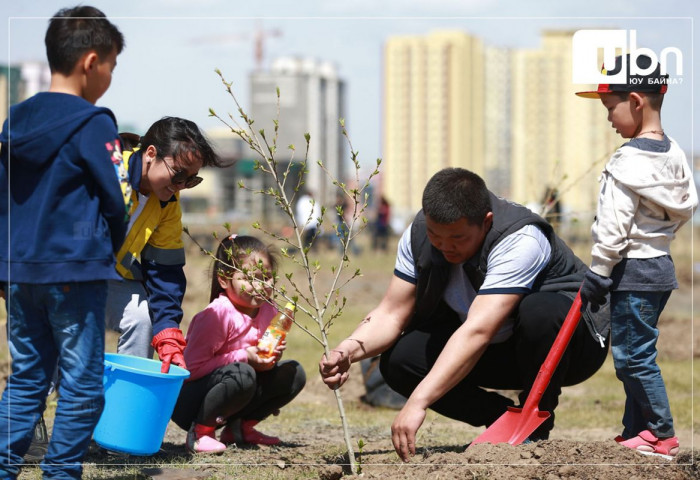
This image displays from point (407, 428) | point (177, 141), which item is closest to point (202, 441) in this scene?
point (407, 428)

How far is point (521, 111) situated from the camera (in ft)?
322

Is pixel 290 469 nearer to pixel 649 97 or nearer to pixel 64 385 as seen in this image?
pixel 64 385

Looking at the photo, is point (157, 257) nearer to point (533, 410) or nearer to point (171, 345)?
point (171, 345)

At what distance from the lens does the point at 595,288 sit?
145 inches

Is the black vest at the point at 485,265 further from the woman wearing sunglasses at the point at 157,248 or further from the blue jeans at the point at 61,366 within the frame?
the blue jeans at the point at 61,366

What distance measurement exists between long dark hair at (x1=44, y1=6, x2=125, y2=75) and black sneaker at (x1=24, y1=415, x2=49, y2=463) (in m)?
1.63

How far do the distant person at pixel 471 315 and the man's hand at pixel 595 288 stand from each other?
213 millimetres

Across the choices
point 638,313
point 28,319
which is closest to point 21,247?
point 28,319

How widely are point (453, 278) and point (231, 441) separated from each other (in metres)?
1.31

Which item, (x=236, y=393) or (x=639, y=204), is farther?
(x=236, y=393)

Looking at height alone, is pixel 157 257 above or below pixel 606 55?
below

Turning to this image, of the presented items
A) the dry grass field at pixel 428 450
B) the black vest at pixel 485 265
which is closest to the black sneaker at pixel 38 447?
the dry grass field at pixel 428 450

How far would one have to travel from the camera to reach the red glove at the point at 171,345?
3766mm

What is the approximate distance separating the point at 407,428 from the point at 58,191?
151 centimetres
